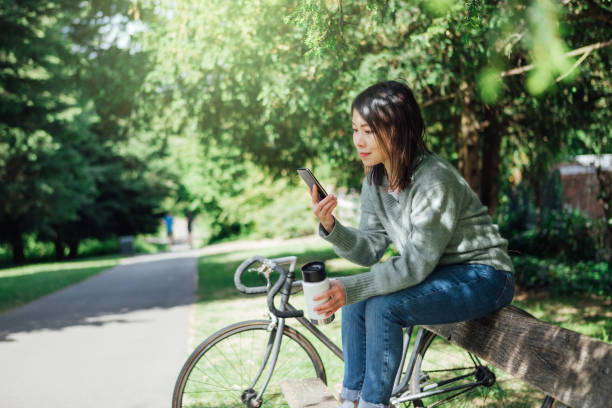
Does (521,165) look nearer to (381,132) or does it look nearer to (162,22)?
(162,22)

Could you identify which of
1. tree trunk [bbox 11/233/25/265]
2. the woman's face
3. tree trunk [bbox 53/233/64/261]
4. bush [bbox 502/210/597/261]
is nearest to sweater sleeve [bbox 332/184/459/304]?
the woman's face

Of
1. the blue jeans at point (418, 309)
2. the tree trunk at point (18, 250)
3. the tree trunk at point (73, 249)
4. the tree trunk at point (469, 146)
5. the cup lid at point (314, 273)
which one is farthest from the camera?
the tree trunk at point (73, 249)

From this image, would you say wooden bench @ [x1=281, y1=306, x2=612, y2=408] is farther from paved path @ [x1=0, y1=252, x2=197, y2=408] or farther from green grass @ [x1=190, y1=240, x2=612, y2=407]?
paved path @ [x1=0, y1=252, x2=197, y2=408]

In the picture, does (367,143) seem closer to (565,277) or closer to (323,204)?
(323,204)

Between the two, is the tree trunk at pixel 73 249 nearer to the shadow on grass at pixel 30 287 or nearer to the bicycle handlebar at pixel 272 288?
the shadow on grass at pixel 30 287

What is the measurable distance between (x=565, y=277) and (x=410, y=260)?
21.7ft

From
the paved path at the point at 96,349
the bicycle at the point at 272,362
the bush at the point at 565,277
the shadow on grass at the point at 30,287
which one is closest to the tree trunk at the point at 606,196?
the bush at the point at 565,277

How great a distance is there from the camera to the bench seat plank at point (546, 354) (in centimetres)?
191

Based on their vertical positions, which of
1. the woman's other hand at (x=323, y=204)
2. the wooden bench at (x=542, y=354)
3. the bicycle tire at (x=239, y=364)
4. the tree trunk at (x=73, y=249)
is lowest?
the tree trunk at (x=73, y=249)

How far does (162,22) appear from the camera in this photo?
8.52 metres

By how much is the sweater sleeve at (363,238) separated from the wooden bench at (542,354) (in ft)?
1.73

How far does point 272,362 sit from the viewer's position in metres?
3.05

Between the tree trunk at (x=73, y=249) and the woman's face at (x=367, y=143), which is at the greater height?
the woman's face at (x=367, y=143)

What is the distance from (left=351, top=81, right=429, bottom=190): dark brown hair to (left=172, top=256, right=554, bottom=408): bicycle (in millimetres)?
869
